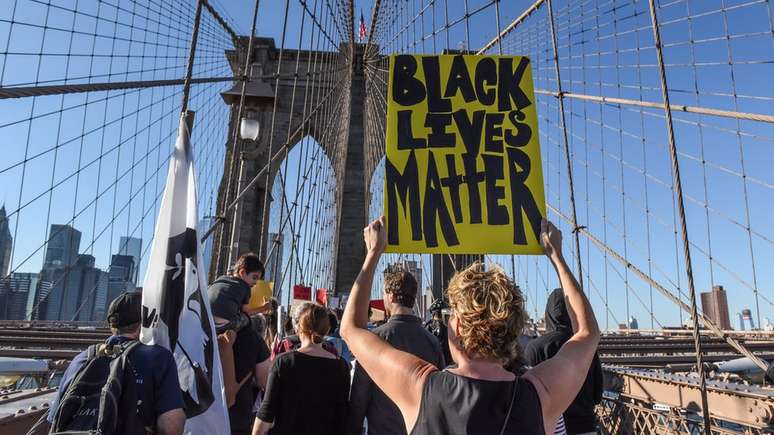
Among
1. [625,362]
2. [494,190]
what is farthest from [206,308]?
[625,362]

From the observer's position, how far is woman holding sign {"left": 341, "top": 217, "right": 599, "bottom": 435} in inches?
36.8

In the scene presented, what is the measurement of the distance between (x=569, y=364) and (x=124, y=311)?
128 cm

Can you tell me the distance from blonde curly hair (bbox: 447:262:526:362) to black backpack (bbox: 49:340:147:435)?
92 cm

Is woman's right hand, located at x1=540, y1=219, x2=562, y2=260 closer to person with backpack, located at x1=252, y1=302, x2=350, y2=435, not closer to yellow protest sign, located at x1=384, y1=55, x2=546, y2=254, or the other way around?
yellow protest sign, located at x1=384, y1=55, x2=546, y2=254

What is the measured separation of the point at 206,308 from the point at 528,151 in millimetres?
1284

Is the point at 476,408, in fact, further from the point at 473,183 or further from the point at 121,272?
the point at 121,272

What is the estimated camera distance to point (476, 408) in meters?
0.93

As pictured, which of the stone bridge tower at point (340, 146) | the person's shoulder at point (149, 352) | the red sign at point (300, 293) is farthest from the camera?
the stone bridge tower at point (340, 146)

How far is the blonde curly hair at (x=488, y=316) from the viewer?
98 cm

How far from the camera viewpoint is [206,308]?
69.4 inches

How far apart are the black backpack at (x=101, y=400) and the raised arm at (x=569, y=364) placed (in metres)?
1.03

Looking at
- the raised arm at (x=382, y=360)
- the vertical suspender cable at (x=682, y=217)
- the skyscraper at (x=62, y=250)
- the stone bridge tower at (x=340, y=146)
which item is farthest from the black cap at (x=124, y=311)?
the stone bridge tower at (x=340, y=146)

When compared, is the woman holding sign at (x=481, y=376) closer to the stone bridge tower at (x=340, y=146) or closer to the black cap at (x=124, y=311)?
the black cap at (x=124, y=311)

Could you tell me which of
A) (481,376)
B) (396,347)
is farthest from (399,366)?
(396,347)
